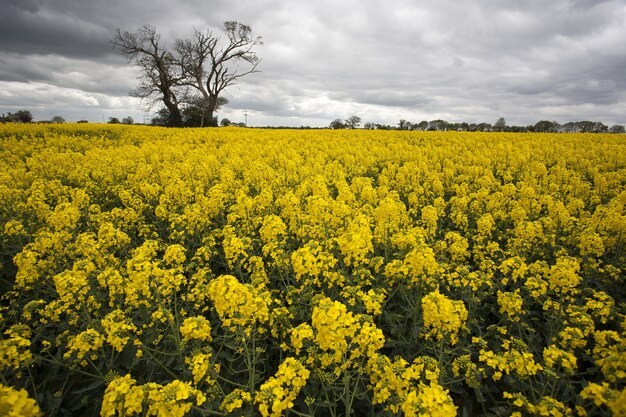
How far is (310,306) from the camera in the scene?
4.47 meters

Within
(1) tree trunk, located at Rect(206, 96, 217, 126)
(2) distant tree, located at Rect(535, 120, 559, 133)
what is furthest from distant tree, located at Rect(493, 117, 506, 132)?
(1) tree trunk, located at Rect(206, 96, 217, 126)

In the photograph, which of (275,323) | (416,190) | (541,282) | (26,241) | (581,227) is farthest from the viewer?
(416,190)

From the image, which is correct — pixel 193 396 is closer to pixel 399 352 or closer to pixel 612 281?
pixel 399 352

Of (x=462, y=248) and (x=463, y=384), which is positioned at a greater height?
(x=462, y=248)

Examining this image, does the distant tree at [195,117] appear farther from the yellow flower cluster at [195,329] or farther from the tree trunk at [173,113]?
the yellow flower cluster at [195,329]

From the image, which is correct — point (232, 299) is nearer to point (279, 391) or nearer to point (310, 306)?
point (279, 391)

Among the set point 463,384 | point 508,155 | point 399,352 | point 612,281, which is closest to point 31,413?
point 399,352

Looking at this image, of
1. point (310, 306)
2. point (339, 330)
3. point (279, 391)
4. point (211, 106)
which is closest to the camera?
point (279, 391)

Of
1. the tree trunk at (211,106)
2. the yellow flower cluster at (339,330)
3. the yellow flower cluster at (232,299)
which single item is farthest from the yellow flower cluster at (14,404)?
the tree trunk at (211,106)

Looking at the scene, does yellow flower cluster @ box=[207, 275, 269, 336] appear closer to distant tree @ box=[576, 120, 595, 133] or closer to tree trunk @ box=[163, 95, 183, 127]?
tree trunk @ box=[163, 95, 183, 127]

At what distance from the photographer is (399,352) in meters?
4.19

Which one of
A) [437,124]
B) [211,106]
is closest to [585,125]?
[437,124]

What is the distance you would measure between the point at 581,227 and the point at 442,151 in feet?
37.1

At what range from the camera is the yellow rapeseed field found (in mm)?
2994
